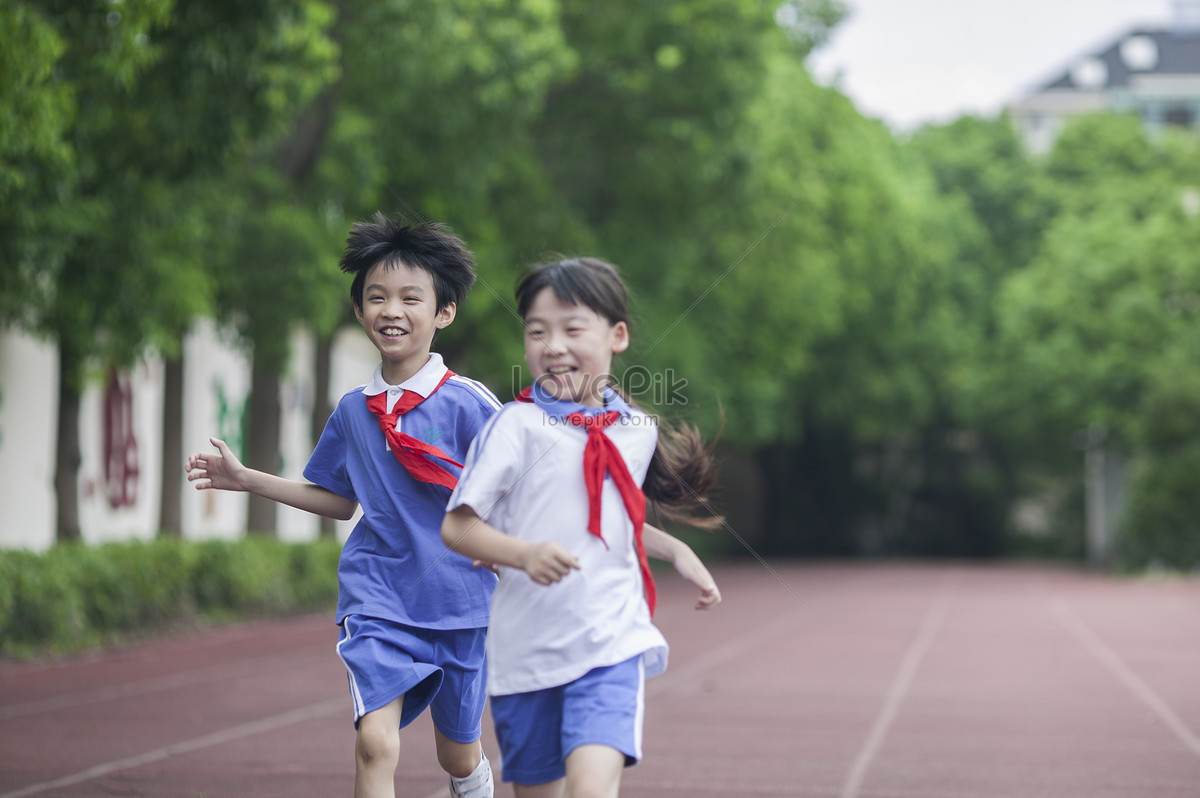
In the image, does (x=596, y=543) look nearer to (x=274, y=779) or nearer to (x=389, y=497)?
(x=389, y=497)

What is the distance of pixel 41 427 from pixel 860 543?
34.5 metres

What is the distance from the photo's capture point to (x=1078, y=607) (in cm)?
2117

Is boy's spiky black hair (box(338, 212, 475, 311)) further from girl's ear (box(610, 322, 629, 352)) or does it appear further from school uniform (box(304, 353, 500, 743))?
girl's ear (box(610, 322, 629, 352))

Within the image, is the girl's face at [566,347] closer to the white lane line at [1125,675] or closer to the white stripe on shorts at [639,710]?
the white stripe on shorts at [639,710]

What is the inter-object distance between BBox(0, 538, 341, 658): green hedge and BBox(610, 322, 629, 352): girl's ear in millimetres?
8749

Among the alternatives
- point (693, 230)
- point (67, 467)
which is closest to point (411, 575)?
point (67, 467)

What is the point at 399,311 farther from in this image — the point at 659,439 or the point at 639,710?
the point at 639,710

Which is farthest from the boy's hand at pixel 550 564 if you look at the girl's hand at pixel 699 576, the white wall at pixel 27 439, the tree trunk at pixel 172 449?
the tree trunk at pixel 172 449

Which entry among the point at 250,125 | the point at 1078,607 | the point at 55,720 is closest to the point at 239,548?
the point at 250,125

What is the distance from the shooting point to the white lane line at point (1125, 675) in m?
8.52

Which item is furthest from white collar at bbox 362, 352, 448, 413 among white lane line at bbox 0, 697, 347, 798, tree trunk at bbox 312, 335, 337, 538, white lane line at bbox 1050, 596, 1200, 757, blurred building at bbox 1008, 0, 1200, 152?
blurred building at bbox 1008, 0, 1200, 152

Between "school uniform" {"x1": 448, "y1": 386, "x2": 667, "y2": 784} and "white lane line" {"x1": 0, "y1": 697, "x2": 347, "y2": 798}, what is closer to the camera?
"school uniform" {"x1": 448, "y1": 386, "x2": 667, "y2": 784}

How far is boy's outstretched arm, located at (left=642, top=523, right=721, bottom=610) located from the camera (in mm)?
3656

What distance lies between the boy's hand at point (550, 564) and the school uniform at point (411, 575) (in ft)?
2.67
